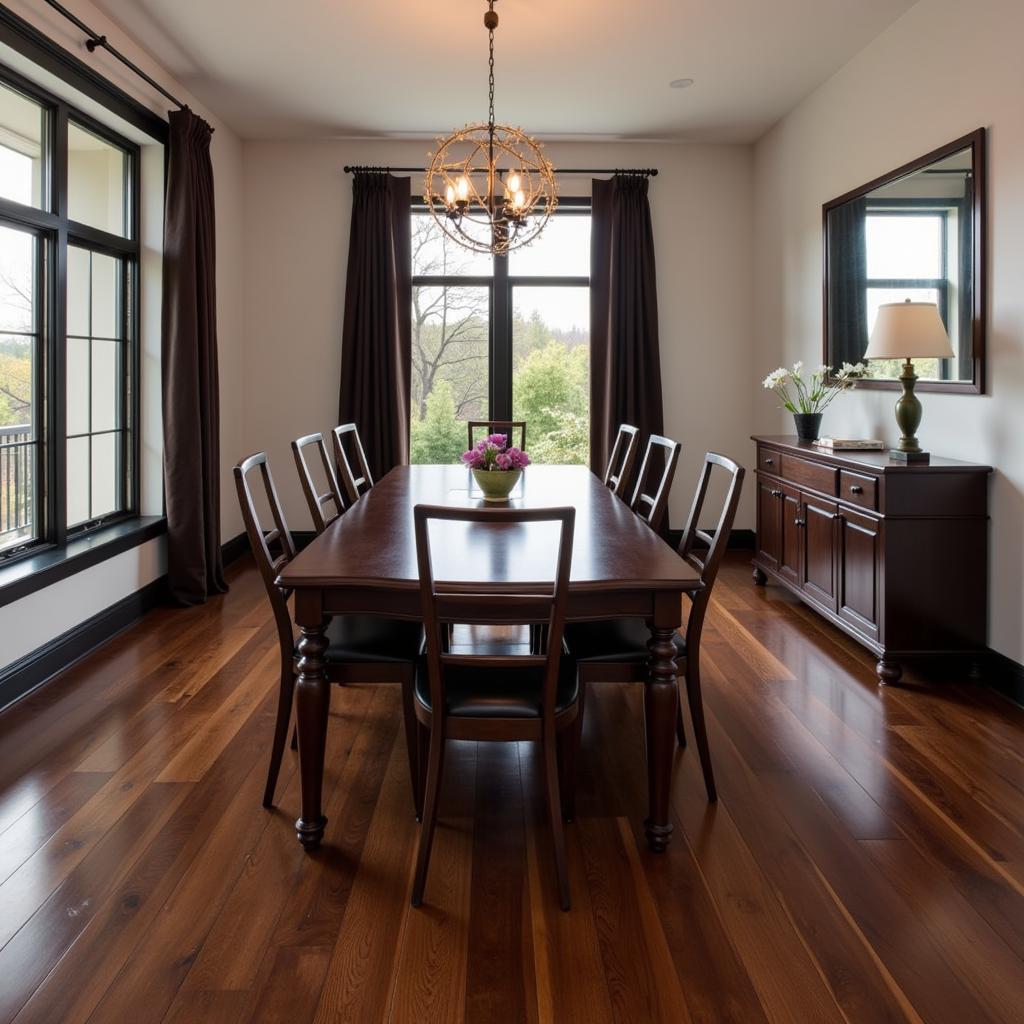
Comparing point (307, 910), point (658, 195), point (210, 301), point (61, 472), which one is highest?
point (658, 195)

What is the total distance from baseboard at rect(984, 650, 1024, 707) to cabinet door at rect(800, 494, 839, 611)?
29.1 inches

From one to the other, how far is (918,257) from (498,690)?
3154 mm

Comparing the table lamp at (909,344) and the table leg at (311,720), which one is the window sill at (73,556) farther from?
the table lamp at (909,344)

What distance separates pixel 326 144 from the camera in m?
6.49

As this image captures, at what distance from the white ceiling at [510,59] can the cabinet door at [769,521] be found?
230 centimetres

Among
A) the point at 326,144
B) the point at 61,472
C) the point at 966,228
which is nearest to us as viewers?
the point at 966,228

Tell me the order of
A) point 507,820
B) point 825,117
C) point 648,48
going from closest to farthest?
point 507,820, point 648,48, point 825,117

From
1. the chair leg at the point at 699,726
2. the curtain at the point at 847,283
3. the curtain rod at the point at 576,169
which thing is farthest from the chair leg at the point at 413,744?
the curtain rod at the point at 576,169

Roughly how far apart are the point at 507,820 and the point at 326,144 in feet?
17.7

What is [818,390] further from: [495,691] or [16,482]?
[16,482]

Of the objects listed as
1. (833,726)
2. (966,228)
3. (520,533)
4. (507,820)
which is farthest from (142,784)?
(966,228)

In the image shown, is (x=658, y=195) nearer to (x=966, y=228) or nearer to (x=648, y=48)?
(x=648, y=48)

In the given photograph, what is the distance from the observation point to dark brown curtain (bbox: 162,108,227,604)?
16.4 feet

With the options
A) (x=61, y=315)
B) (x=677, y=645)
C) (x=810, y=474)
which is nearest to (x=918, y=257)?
(x=810, y=474)
